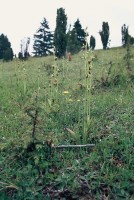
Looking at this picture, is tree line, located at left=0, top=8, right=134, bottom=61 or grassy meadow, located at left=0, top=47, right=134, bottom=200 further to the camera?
tree line, located at left=0, top=8, right=134, bottom=61

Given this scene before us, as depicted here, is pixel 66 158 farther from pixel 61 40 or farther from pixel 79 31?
A: pixel 79 31

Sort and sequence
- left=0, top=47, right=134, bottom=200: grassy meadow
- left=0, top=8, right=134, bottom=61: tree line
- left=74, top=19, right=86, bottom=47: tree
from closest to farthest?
left=0, top=47, right=134, bottom=200: grassy meadow → left=0, top=8, right=134, bottom=61: tree line → left=74, top=19, right=86, bottom=47: tree

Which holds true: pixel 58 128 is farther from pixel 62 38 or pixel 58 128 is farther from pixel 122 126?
pixel 62 38

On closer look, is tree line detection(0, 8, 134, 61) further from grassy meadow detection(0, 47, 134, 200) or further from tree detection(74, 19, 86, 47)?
grassy meadow detection(0, 47, 134, 200)

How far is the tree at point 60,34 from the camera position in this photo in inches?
954

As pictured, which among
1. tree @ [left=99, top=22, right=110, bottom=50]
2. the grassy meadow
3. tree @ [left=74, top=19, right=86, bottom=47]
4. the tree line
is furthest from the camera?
tree @ [left=74, top=19, right=86, bottom=47]

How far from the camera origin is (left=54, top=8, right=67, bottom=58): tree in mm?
24225

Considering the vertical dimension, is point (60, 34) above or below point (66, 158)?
above

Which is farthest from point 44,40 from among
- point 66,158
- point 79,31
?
point 66,158

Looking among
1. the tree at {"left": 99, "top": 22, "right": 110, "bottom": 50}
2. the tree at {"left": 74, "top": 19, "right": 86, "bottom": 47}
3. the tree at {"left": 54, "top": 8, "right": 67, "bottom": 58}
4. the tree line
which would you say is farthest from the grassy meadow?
the tree at {"left": 74, "top": 19, "right": 86, "bottom": 47}

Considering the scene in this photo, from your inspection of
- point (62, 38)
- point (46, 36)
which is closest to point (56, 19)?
point (62, 38)

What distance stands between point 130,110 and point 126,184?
8.30 feet

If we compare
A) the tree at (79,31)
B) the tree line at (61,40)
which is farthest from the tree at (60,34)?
the tree at (79,31)

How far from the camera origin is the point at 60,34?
25.5 metres
